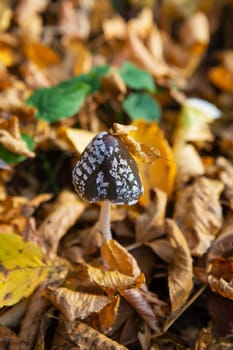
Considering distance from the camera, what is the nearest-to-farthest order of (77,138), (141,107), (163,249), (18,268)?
(18,268), (163,249), (77,138), (141,107)

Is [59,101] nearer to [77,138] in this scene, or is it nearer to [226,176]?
[77,138]

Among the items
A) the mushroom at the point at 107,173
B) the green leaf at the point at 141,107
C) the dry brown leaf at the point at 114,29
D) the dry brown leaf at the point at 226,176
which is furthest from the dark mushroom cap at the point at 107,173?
the dry brown leaf at the point at 114,29

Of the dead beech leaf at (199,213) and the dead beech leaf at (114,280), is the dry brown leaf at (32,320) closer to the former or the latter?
the dead beech leaf at (114,280)

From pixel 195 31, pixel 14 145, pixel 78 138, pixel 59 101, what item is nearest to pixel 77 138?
pixel 78 138

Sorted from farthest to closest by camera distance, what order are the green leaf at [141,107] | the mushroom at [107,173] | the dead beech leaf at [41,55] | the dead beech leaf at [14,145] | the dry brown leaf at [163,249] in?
the dead beech leaf at [41,55] → the green leaf at [141,107] → the dead beech leaf at [14,145] → the dry brown leaf at [163,249] → the mushroom at [107,173]

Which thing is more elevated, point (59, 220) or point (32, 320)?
point (59, 220)

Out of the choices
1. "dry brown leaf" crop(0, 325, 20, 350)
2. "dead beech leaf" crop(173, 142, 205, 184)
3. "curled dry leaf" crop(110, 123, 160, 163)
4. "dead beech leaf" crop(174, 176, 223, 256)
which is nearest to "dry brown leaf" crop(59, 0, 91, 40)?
"dead beech leaf" crop(173, 142, 205, 184)
